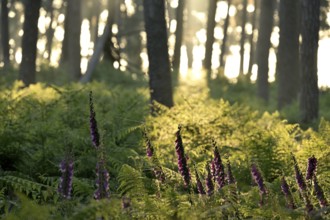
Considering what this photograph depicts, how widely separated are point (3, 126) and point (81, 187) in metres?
Answer: 2.42

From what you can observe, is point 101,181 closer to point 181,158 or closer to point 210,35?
point 181,158

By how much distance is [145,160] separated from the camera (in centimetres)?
546

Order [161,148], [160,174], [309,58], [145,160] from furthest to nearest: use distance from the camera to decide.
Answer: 1. [309,58]
2. [161,148]
3. [145,160]
4. [160,174]

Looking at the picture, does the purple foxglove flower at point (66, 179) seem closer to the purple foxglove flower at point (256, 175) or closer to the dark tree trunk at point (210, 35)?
the purple foxglove flower at point (256, 175)

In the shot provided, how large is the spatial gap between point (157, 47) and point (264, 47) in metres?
11.7

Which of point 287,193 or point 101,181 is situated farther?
point 287,193

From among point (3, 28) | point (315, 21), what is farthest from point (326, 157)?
point (3, 28)

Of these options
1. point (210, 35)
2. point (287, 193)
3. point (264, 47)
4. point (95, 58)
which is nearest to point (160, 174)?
point (287, 193)

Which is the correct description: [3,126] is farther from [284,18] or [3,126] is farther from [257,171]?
[284,18]

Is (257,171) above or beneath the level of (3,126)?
beneath

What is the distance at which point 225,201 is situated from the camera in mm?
3934

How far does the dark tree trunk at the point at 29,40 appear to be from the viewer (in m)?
14.3

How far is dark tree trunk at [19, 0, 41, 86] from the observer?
46.8 feet

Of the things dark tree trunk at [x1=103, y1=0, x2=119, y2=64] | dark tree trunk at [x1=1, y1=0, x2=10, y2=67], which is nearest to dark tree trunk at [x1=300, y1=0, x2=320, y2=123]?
dark tree trunk at [x1=103, y1=0, x2=119, y2=64]
